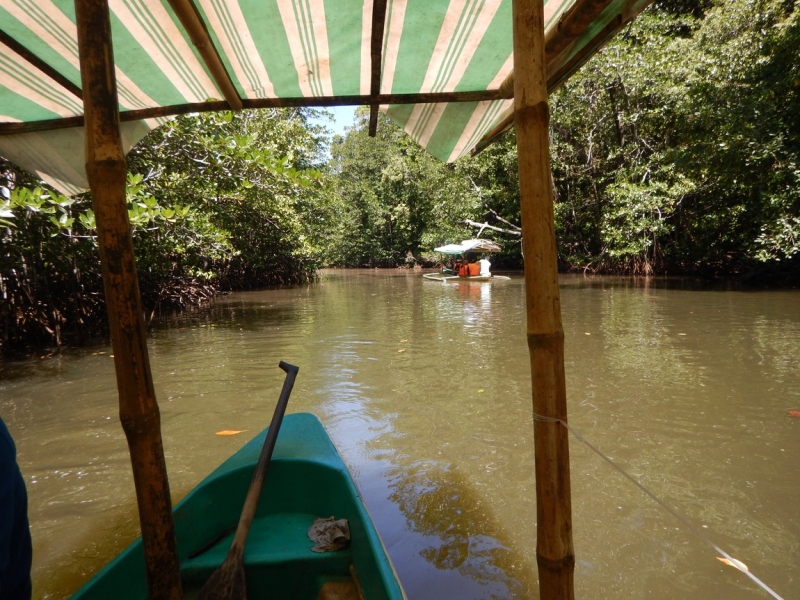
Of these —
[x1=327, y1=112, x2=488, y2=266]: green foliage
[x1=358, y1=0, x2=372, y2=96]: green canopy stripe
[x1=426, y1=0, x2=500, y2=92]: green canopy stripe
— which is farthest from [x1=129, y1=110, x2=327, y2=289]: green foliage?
[x1=327, y1=112, x2=488, y2=266]: green foliage

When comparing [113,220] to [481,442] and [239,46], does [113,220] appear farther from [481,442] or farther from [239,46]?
[481,442]

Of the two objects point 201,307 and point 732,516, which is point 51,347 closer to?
point 201,307

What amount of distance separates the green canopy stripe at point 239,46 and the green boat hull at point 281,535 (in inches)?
66.5

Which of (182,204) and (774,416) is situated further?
(182,204)

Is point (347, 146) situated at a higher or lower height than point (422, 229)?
higher

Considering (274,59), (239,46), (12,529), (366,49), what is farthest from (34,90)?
(12,529)

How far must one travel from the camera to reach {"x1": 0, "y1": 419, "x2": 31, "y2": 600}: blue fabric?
0.94 m

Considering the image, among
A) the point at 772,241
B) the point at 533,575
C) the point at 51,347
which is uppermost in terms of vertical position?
the point at 772,241

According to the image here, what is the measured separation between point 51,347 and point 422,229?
29041 millimetres

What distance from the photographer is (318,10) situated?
6.21 feet

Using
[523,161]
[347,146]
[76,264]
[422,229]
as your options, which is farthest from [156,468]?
[347,146]

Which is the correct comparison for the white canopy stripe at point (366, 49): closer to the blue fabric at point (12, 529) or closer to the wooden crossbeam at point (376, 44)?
the wooden crossbeam at point (376, 44)

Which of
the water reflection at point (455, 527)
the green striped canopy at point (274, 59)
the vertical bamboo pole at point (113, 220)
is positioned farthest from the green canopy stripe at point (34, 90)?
the water reflection at point (455, 527)

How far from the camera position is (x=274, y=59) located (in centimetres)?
222
